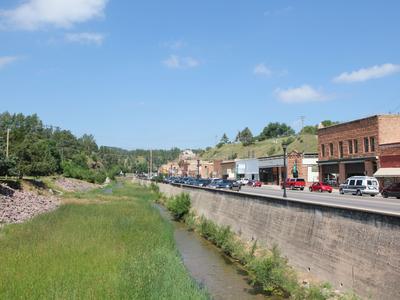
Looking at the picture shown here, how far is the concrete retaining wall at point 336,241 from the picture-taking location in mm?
14688

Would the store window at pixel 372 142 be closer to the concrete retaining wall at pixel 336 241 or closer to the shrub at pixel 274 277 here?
the concrete retaining wall at pixel 336 241

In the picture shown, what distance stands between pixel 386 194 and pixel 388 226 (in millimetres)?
29414

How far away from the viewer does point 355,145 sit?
60.1 m

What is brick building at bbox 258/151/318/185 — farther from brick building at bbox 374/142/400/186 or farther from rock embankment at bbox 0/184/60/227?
rock embankment at bbox 0/184/60/227

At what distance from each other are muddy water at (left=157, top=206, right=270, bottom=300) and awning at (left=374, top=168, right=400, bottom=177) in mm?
24138

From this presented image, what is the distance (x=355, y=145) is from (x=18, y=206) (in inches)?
1527

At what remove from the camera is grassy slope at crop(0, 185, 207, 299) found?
16.0m

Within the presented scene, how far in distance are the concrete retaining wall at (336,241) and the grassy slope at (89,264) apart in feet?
16.2

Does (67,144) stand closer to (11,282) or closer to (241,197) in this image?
(241,197)

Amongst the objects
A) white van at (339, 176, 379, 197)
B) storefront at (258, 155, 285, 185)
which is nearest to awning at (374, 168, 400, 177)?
white van at (339, 176, 379, 197)

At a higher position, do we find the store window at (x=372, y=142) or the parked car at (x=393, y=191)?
the store window at (x=372, y=142)

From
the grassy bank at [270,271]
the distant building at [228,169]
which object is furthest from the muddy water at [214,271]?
the distant building at [228,169]

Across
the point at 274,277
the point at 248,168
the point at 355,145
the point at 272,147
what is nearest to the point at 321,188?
the point at 355,145

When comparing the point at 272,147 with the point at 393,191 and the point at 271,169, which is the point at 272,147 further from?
the point at 393,191
